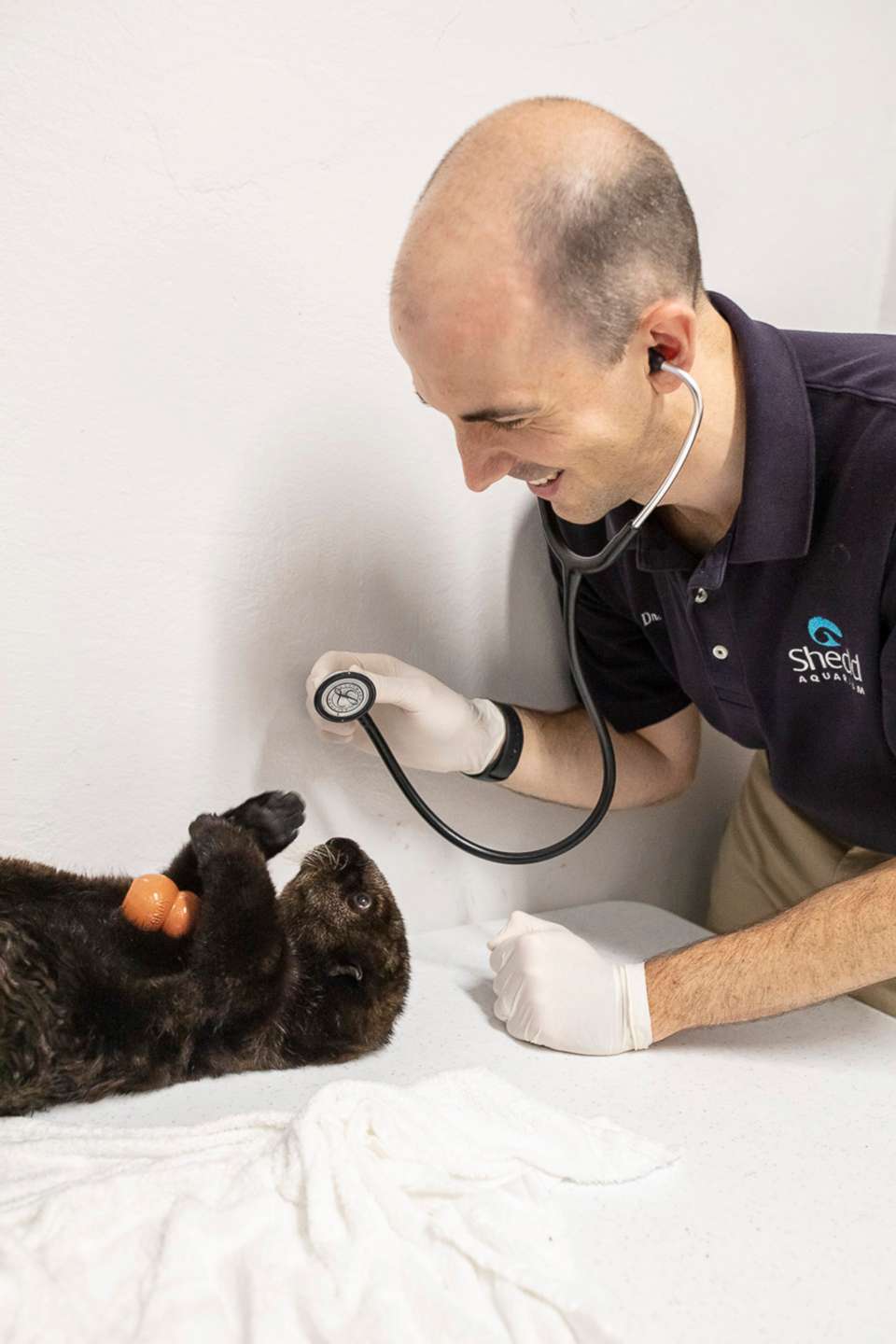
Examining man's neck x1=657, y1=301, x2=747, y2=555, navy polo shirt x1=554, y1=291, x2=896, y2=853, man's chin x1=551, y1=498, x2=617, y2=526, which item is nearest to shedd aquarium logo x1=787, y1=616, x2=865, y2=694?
navy polo shirt x1=554, y1=291, x2=896, y2=853

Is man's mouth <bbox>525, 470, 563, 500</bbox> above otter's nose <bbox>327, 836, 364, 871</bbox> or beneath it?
above

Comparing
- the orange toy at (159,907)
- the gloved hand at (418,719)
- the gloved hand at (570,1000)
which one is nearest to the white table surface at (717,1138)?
the gloved hand at (570,1000)

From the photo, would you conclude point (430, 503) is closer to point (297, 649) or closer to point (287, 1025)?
point (297, 649)

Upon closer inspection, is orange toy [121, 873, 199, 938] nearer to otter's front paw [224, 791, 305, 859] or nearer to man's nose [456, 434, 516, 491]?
otter's front paw [224, 791, 305, 859]

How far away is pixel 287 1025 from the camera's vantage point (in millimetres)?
1122

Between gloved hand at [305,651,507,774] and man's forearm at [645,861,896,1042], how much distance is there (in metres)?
0.34

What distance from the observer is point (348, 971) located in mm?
1179

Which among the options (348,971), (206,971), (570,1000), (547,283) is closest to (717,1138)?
(570,1000)

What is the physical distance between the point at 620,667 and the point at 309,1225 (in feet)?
3.01

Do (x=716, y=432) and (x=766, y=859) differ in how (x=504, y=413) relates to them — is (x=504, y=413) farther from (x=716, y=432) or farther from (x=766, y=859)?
(x=766, y=859)

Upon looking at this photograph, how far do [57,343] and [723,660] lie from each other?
0.81 meters

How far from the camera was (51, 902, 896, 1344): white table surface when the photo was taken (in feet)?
2.75

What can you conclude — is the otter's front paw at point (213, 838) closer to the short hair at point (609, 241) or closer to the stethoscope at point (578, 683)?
the stethoscope at point (578, 683)

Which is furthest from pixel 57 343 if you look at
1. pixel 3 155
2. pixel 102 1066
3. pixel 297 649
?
pixel 102 1066
